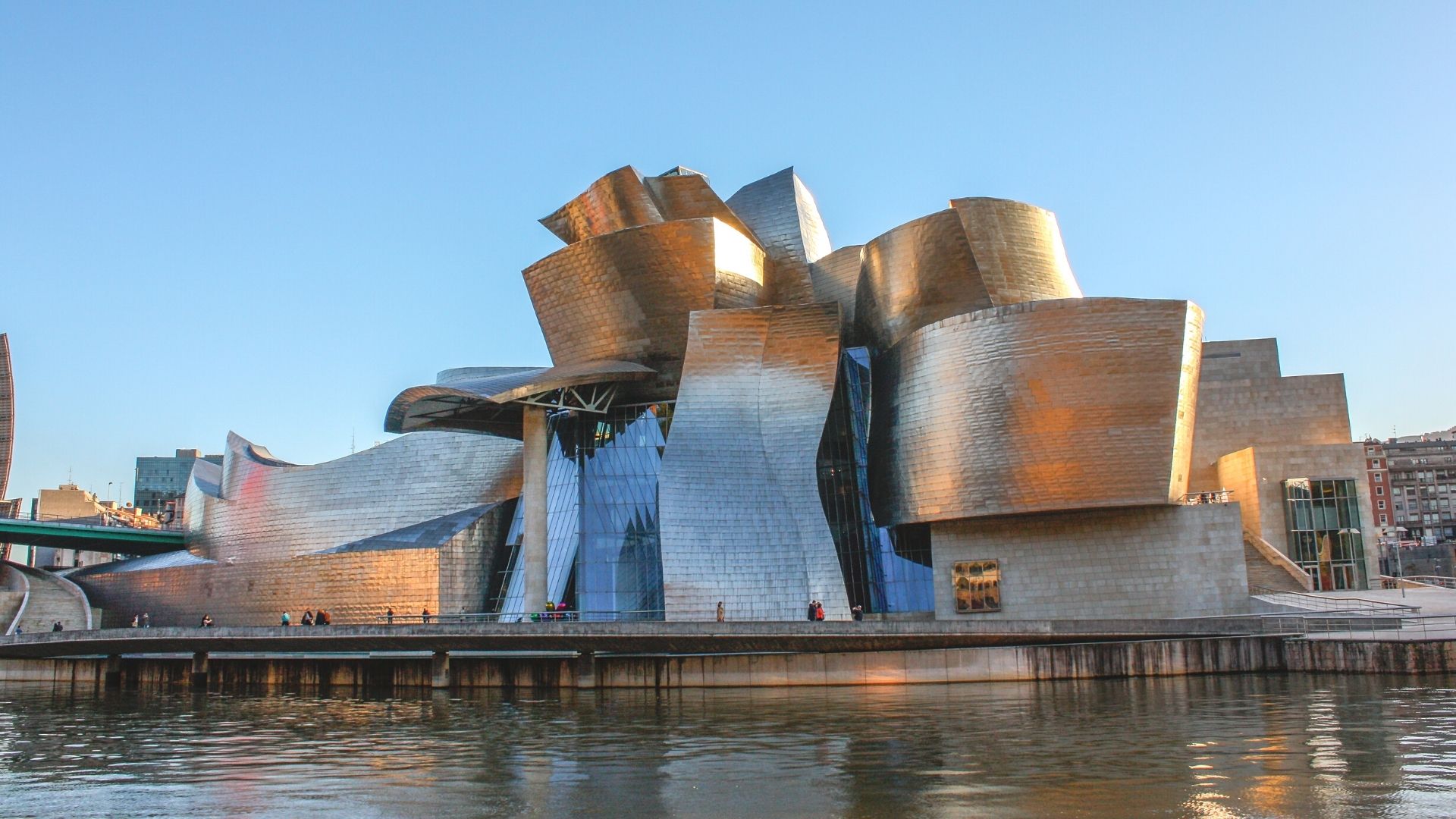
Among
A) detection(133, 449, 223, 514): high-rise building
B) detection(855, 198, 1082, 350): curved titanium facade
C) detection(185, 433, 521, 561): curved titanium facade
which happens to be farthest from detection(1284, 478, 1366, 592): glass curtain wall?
detection(133, 449, 223, 514): high-rise building

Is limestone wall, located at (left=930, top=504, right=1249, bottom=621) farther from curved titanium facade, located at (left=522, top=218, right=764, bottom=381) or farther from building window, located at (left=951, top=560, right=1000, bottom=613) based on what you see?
curved titanium facade, located at (left=522, top=218, right=764, bottom=381)

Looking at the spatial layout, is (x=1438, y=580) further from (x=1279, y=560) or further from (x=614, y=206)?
(x=614, y=206)

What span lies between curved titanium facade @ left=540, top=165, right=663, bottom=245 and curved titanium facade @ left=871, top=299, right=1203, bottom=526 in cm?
1076

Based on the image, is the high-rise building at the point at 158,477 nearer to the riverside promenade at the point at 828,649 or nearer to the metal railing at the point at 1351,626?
the riverside promenade at the point at 828,649

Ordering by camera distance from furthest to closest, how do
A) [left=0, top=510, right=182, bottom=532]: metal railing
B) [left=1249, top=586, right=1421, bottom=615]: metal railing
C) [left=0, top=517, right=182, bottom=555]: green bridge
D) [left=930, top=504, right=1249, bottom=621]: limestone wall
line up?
1. [left=0, top=510, right=182, bottom=532]: metal railing
2. [left=0, top=517, right=182, bottom=555]: green bridge
3. [left=930, top=504, right=1249, bottom=621]: limestone wall
4. [left=1249, top=586, right=1421, bottom=615]: metal railing

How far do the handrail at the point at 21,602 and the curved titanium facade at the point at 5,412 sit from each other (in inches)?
140

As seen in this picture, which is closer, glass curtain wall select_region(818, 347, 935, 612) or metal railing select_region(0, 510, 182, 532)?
glass curtain wall select_region(818, 347, 935, 612)

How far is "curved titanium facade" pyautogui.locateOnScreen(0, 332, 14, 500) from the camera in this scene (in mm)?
44219

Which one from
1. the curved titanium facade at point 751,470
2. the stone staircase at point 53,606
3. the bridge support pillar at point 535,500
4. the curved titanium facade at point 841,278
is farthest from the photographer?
the stone staircase at point 53,606

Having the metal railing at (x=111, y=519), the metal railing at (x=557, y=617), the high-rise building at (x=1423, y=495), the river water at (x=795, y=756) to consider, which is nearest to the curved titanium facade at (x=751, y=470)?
the metal railing at (x=557, y=617)

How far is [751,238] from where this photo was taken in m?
38.9

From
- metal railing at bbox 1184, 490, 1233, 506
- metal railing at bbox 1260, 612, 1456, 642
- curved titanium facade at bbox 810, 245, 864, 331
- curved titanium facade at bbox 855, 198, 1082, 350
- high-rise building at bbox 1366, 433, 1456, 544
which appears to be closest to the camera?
metal railing at bbox 1260, 612, 1456, 642

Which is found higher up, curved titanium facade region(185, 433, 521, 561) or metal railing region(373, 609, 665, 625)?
curved titanium facade region(185, 433, 521, 561)

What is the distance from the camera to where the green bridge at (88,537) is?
163 ft
